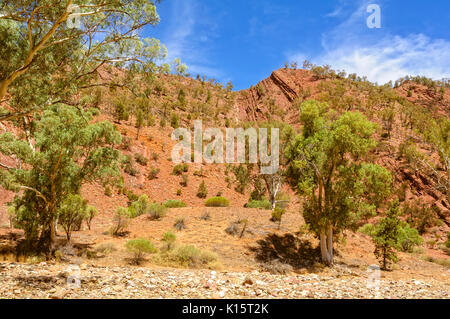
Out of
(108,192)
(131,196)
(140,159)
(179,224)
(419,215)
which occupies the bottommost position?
(419,215)

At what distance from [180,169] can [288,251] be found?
19537mm

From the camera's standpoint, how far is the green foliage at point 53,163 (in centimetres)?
959

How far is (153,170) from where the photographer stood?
1138 inches

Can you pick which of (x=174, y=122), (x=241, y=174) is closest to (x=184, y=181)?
(x=241, y=174)

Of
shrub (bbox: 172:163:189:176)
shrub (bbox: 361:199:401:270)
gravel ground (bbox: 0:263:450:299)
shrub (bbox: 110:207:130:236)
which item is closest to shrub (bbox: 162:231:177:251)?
shrub (bbox: 110:207:130:236)

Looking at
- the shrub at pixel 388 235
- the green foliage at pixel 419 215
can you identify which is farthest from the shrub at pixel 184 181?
the green foliage at pixel 419 215

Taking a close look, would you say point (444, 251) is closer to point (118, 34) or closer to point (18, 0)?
point (118, 34)

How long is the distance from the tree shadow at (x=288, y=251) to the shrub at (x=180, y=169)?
17.9 metres

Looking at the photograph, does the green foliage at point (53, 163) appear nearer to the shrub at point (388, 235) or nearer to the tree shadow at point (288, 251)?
the tree shadow at point (288, 251)

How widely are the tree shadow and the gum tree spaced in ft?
3.01

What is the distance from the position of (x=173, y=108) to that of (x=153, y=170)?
18466mm

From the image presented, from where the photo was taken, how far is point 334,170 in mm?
12352

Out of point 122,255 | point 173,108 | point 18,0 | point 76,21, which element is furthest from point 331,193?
point 173,108

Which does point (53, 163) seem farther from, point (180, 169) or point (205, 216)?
point (180, 169)
